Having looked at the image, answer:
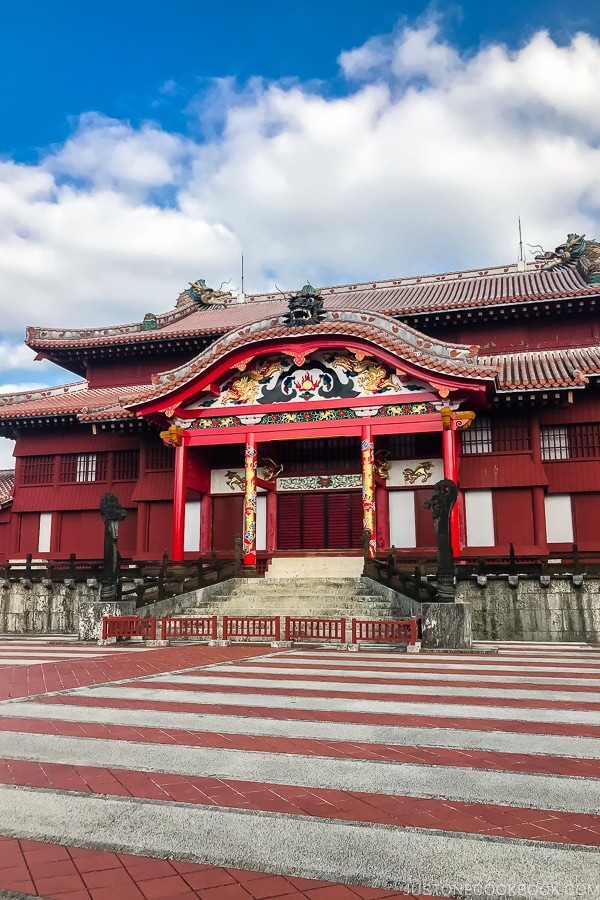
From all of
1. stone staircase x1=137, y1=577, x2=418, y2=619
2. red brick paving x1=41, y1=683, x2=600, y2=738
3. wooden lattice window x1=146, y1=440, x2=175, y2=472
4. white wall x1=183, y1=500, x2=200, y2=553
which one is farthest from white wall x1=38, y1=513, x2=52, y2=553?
red brick paving x1=41, y1=683, x2=600, y2=738

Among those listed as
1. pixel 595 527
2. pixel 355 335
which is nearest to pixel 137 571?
pixel 355 335

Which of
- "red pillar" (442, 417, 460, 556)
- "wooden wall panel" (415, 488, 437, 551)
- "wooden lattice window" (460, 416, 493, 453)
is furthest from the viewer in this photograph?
"wooden wall panel" (415, 488, 437, 551)

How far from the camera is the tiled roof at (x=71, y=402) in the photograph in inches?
903

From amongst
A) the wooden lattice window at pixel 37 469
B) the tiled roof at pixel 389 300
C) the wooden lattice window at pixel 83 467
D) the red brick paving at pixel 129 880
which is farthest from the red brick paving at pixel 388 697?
the wooden lattice window at pixel 37 469

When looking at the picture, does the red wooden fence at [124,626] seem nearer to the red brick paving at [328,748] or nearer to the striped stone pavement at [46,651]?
the striped stone pavement at [46,651]

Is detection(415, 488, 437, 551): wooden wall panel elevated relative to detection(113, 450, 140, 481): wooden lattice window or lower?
lower

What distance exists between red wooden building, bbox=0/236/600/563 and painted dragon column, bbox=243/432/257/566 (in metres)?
0.04

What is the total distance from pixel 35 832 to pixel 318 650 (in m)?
9.73

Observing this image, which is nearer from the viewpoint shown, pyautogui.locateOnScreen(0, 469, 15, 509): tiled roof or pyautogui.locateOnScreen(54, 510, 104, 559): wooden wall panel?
pyautogui.locateOnScreen(54, 510, 104, 559): wooden wall panel

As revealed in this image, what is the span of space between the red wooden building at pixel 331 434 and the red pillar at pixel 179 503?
0.05m

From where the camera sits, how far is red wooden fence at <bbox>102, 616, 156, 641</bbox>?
15.0 metres

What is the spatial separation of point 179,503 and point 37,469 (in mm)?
7708

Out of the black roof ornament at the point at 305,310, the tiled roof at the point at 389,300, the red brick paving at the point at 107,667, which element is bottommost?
the red brick paving at the point at 107,667

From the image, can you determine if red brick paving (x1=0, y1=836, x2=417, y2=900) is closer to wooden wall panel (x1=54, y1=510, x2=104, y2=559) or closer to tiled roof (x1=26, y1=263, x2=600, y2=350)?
tiled roof (x1=26, y1=263, x2=600, y2=350)
